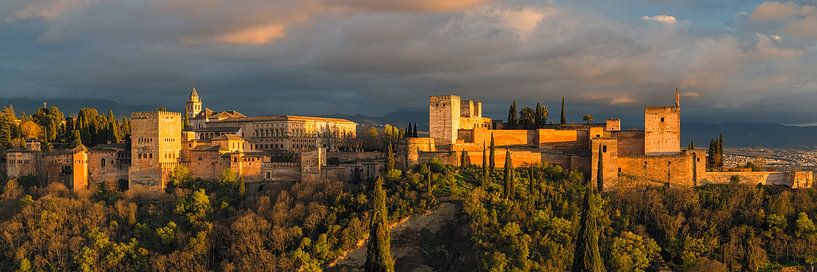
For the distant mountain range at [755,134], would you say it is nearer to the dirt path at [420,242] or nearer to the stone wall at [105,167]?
the dirt path at [420,242]

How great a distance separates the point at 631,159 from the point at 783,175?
1100 cm

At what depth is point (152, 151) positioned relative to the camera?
5319 centimetres

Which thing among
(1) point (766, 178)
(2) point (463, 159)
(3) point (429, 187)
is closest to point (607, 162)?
(2) point (463, 159)

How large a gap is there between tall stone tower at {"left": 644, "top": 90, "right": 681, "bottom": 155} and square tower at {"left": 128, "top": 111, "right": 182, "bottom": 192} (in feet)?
113

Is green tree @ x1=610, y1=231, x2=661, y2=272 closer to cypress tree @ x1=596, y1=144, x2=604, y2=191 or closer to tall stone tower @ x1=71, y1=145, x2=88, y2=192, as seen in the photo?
cypress tree @ x1=596, y1=144, x2=604, y2=191

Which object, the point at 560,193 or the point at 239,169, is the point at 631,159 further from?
the point at 239,169

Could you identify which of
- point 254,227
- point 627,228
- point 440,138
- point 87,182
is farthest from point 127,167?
point 627,228

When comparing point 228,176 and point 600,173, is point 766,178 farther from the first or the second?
point 228,176

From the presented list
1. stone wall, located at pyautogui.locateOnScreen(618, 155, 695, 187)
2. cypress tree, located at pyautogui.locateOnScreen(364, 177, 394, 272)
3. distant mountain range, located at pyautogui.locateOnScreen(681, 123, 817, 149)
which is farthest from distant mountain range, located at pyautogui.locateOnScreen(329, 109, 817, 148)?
cypress tree, located at pyautogui.locateOnScreen(364, 177, 394, 272)

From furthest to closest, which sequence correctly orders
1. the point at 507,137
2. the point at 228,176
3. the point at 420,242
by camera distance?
the point at 507,137 < the point at 228,176 < the point at 420,242

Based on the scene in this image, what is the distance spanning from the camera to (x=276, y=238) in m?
44.6

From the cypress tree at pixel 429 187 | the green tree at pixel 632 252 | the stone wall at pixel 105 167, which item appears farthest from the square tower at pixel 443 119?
the stone wall at pixel 105 167

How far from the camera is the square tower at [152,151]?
52.8 meters

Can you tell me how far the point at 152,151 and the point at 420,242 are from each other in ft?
69.8
